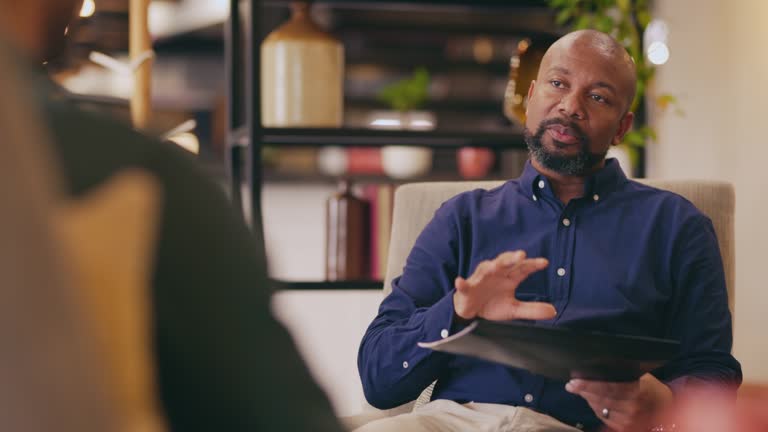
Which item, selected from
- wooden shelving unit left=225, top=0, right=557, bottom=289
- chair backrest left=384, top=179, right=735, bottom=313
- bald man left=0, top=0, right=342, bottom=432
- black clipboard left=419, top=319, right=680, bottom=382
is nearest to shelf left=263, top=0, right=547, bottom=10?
wooden shelving unit left=225, top=0, right=557, bottom=289

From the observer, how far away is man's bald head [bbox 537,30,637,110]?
173 cm

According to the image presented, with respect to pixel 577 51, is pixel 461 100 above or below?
below

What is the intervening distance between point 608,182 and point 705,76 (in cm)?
108

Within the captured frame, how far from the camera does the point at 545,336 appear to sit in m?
1.14

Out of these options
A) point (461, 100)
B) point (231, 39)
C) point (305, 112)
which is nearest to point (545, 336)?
point (305, 112)

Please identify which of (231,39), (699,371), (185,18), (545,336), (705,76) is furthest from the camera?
(185,18)

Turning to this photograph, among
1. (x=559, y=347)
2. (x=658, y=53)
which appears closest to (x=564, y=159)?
(x=559, y=347)

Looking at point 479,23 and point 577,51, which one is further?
point 479,23

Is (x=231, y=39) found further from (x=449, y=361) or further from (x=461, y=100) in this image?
(x=461, y=100)

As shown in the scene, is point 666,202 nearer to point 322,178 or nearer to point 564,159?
point 564,159

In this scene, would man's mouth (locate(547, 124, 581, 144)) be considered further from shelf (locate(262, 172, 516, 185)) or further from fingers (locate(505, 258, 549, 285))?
shelf (locate(262, 172, 516, 185))

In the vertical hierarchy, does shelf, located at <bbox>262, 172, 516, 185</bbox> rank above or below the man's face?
below

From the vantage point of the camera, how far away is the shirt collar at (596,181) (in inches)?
68.2

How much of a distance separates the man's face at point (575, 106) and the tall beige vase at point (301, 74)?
101cm
